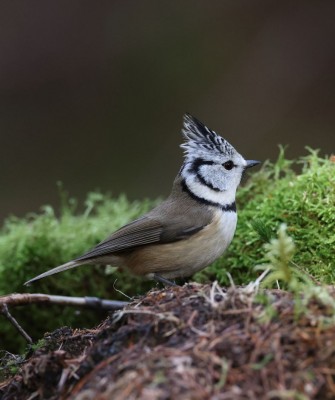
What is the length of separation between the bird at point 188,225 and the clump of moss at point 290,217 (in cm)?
31

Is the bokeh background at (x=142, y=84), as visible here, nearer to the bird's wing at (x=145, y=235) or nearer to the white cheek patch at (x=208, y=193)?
the white cheek patch at (x=208, y=193)

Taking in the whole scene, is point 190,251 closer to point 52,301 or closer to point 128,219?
point 52,301

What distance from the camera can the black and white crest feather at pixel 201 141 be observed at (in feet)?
16.4

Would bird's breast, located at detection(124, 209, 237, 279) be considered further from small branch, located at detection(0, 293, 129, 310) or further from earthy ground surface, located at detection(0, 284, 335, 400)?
earthy ground surface, located at detection(0, 284, 335, 400)

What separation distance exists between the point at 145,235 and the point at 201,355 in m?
2.62

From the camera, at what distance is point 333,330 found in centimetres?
247

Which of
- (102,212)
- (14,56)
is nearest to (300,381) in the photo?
(102,212)

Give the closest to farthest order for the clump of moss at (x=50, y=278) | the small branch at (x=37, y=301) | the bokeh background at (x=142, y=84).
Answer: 1. the small branch at (x=37, y=301)
2. the clump of moss at (x=50, y=278)
3. the bokeh background at (x=142, y=84)

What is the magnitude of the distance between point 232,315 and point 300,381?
0.49 m

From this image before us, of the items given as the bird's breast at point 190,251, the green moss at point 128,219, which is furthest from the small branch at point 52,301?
the green moss at point 128,219

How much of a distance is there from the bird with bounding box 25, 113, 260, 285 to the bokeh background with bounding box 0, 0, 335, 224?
7029 mm

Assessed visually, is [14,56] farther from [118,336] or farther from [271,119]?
[118,336]

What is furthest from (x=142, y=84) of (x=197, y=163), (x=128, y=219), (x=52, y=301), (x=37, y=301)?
(x=37, y=301)

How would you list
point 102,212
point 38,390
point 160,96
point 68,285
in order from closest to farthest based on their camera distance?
point 38,390, point 68,285, point 102,212, point 160,96
